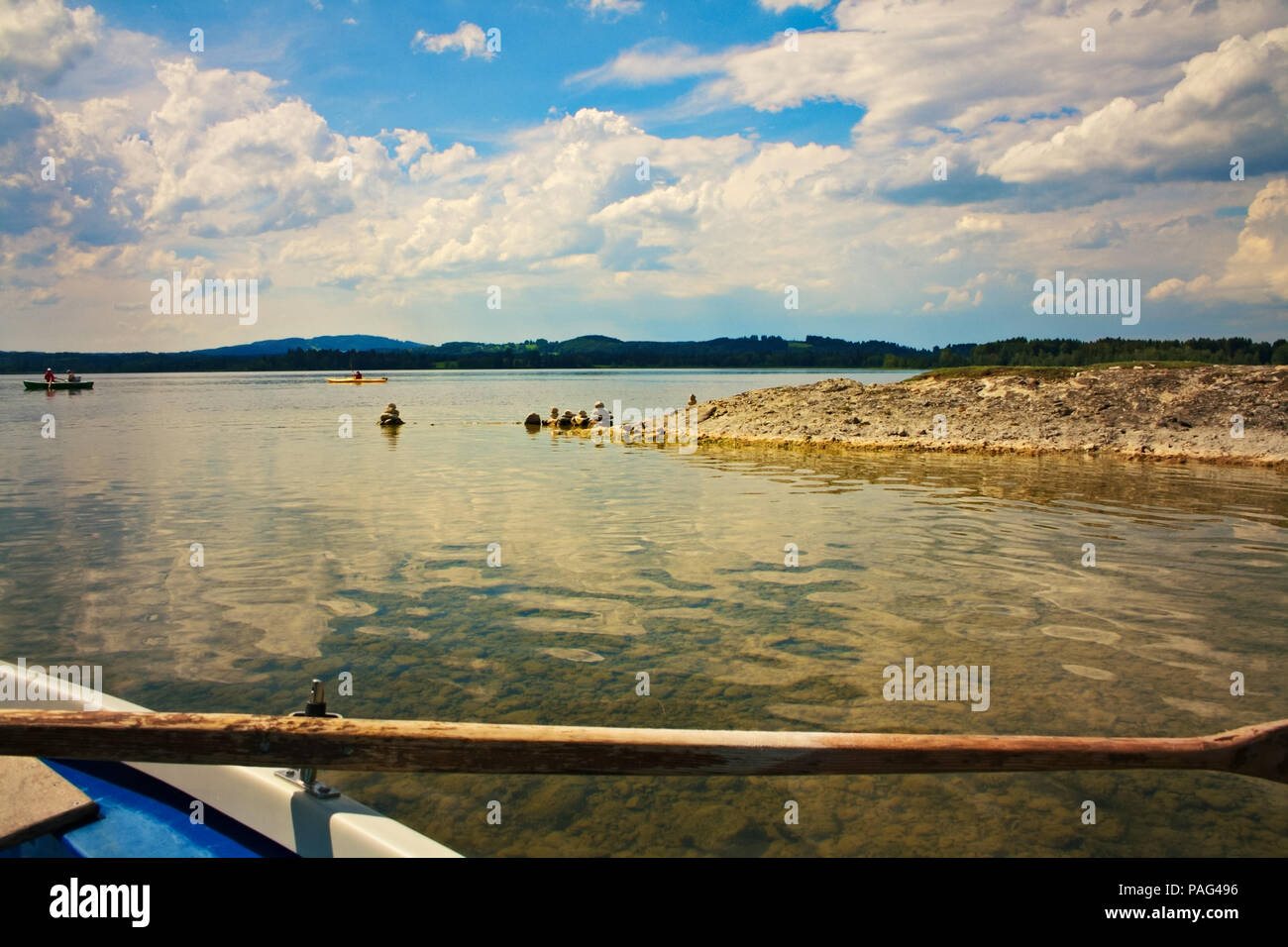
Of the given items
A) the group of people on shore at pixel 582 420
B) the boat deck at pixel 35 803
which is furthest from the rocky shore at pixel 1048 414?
the boat deck at pixel 35 803

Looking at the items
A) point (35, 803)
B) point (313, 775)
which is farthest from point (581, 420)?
point (313, 775)

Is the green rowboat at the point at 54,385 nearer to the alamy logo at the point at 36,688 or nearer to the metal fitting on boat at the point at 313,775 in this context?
the alamy logo at the point at 36,688

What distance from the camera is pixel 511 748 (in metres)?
3.57

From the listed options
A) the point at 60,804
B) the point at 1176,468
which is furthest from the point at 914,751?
the point at 1176,468

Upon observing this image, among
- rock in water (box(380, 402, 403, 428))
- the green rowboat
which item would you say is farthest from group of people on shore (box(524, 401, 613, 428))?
the green rowboat

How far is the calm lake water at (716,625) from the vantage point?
5578 millimetres

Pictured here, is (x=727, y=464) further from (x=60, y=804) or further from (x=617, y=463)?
(x=60, y=804)
